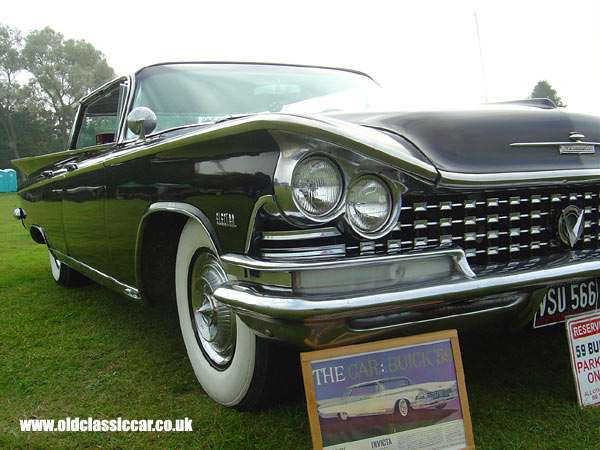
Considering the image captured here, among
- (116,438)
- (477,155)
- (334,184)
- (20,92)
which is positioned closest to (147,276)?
(116,438)

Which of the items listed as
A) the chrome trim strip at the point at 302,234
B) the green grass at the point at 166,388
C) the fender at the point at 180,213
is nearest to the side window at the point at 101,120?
the fender at the point at 180,213

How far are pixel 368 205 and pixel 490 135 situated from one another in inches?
23.3

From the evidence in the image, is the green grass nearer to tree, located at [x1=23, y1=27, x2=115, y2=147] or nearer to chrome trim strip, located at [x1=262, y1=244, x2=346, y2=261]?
chrome trim strip, located at [x1=262, y1=244, x2=346, y2=261]

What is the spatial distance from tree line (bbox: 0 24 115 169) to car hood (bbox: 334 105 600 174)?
150ft

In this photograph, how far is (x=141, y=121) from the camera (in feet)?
8.21

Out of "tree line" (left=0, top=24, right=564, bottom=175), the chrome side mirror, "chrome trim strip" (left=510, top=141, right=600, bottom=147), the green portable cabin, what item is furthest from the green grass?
"tree line" (left=0, top=24, right=564, bottom=175)

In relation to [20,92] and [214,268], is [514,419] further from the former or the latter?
[20,92]

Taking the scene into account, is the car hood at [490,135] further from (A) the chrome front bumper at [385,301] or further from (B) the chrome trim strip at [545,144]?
(A) the chrome front bumper at [385,301]

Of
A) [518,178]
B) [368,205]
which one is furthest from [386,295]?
[518,178]

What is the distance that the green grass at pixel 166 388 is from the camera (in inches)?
77.0

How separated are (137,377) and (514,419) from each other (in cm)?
169

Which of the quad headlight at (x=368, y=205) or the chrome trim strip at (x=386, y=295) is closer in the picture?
the chrome trim strip at (x=386, y=295)

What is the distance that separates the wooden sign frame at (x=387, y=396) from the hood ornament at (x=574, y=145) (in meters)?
0.83

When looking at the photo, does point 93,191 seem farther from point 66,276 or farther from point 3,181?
point 3,181
